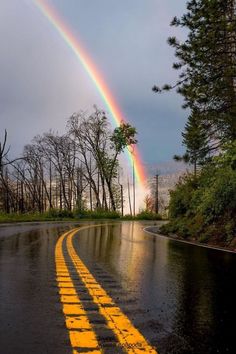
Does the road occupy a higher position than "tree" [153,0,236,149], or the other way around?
"tree" [153,0,236,149]

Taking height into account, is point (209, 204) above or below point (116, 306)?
above

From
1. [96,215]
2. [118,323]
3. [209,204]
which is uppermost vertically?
[96,215]

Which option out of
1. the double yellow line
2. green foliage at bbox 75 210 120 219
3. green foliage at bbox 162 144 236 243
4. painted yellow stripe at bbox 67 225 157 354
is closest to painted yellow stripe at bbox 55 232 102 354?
the double yellow line

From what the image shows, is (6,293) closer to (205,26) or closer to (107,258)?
(107,258)

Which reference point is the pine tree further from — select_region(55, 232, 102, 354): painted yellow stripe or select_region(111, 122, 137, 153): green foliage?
select_region(111, 122, 137, 153): green foliage

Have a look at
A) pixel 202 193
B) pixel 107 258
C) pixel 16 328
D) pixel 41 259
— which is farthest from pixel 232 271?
pixel 202 193

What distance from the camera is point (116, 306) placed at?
5.98 meters

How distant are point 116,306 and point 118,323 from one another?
3.05 feet

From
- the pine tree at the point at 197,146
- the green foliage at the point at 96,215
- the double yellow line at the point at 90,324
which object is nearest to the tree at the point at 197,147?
the pine tree at the point at 197,146

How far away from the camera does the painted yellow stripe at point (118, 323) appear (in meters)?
4.24

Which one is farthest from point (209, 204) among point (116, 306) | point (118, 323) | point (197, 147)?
point (118, 323)

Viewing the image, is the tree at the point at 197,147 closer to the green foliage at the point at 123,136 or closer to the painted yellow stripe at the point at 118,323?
the painted yellow stripe at the point at 118,323

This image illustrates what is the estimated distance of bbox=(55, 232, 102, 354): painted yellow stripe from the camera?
14.0ft

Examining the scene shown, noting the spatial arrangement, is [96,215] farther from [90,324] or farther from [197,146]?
[90,324]
